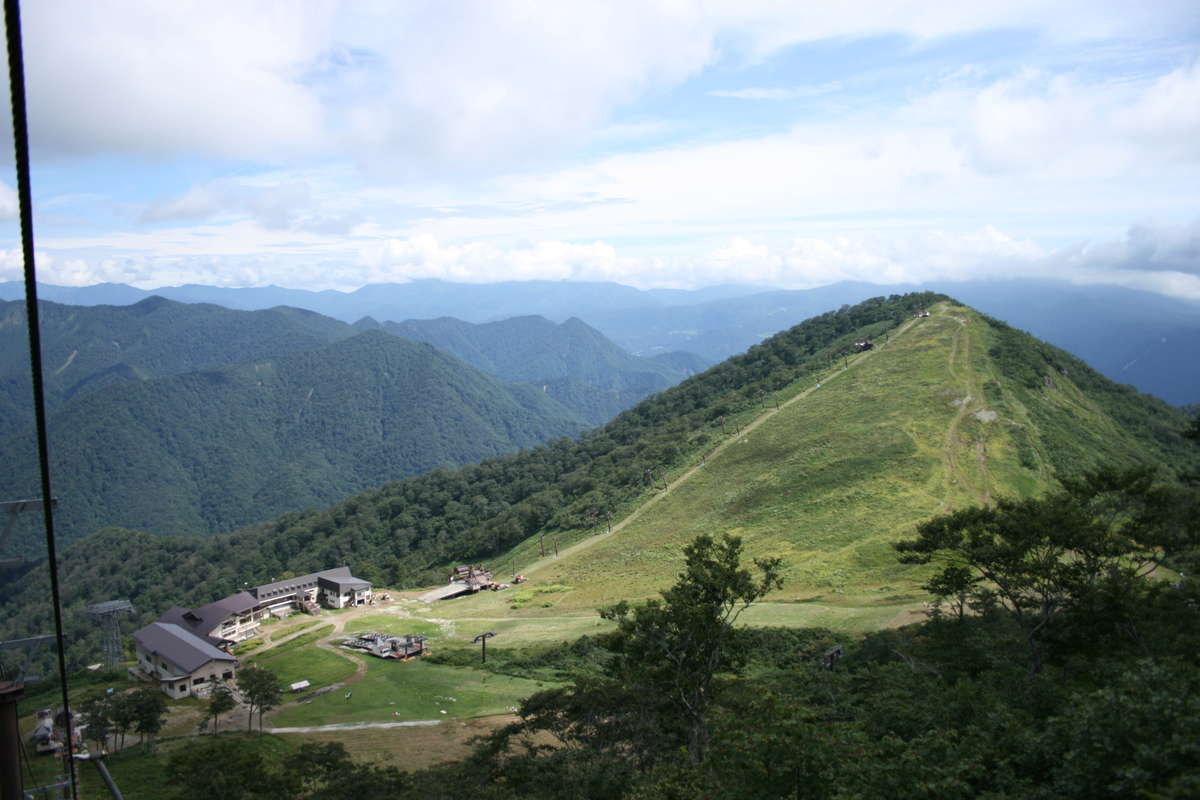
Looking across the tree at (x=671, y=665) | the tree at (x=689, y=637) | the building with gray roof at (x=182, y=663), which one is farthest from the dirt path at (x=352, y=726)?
the tree at (x=689, y=637)

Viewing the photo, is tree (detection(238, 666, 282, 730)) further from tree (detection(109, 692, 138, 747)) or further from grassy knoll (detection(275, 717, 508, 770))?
tree (detection(109, 692, 138, 747))

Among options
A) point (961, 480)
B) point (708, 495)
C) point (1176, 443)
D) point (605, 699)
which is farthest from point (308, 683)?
point (1176, 443)

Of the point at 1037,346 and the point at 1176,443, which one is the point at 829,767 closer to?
the point at 1176,443

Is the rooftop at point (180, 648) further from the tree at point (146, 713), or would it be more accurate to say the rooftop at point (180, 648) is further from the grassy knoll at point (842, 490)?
the grassy knoll at point (842, 490)

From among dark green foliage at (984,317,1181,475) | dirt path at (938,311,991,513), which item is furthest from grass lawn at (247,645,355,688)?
dark green foliage at (984,317,1181,475)

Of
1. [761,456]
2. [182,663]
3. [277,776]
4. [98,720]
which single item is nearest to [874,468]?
[761,456]
